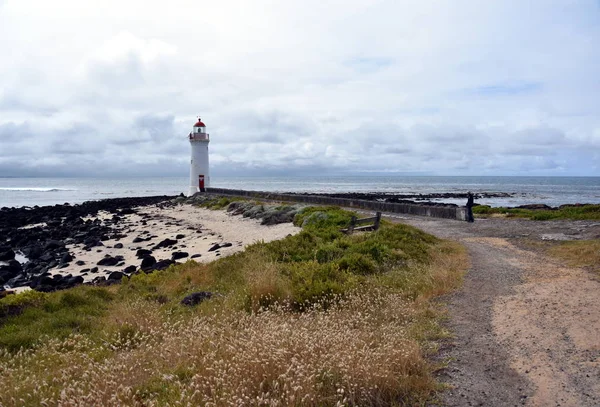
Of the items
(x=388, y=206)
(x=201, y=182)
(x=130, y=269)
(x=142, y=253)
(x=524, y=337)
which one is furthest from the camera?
(x=201, y=182)

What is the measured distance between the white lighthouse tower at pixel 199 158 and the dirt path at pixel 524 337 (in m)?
40.6

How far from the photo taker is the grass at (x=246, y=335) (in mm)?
4594

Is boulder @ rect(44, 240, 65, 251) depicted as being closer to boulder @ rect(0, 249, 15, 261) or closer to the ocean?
boulder @ rect(0, 249, 15, 261)

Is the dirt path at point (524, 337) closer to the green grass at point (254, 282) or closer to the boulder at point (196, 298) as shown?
the green grass at point (254, 282)

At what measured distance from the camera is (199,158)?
50.1m

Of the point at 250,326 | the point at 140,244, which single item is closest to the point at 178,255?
the point at 140,244

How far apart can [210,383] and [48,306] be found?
19.8 feet

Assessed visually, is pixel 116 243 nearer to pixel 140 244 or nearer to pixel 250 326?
pixel 140 244

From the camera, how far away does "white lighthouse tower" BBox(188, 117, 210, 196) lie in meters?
49.1

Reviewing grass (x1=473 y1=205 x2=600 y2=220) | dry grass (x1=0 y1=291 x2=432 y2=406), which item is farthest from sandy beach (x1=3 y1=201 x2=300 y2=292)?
grass (x1=473 y1=205 x2=600 y2=220)

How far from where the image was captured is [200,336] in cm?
573

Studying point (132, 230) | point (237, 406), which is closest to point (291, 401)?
point (237, 406)

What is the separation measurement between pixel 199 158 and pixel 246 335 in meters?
45.6

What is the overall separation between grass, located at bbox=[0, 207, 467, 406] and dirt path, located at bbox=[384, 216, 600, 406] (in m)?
0.38
